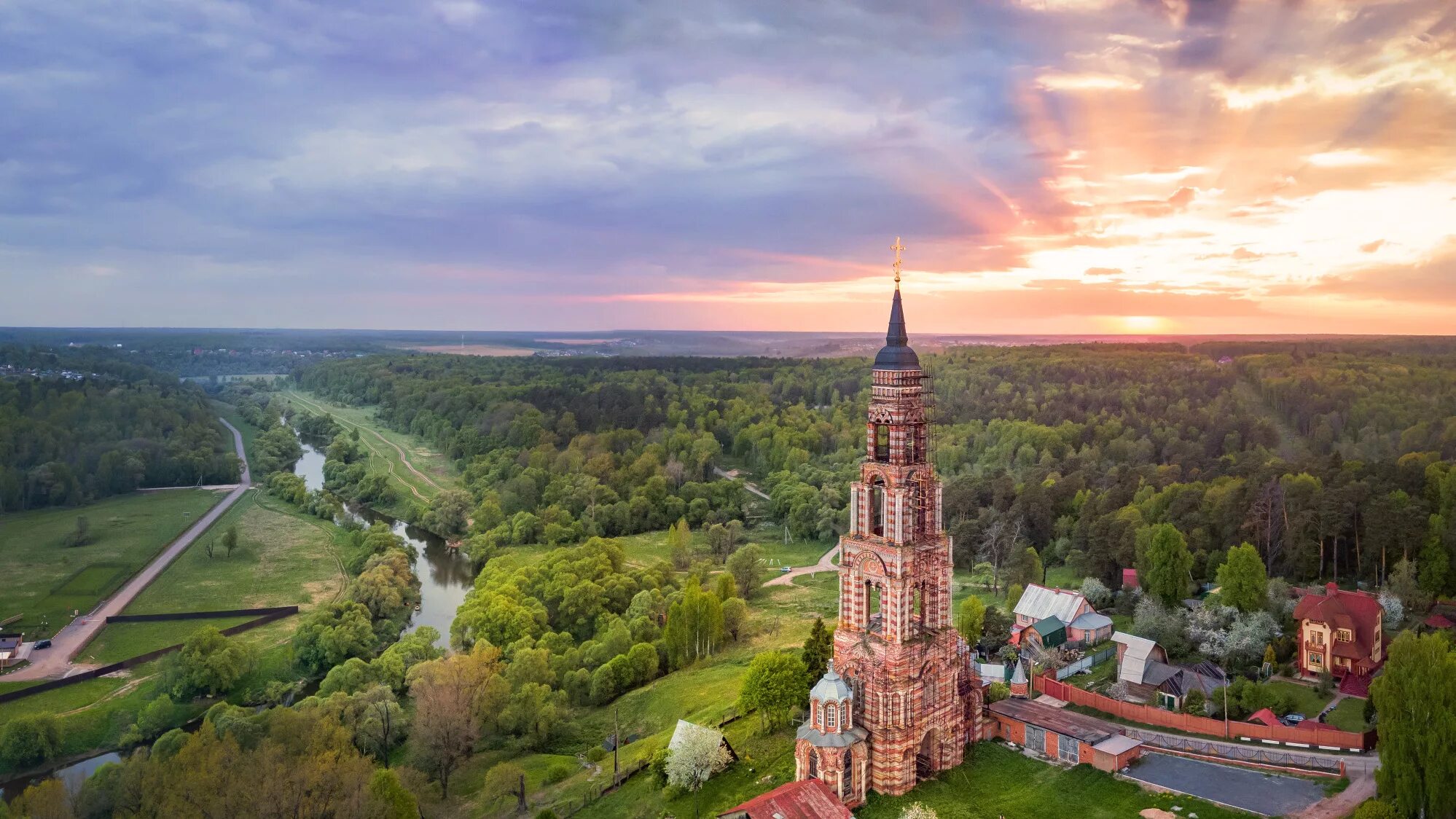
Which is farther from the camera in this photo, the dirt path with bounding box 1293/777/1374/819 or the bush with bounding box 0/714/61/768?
the bush with bounding box 0/714/61/768

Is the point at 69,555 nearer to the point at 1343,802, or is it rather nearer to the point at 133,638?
the point at 133,638

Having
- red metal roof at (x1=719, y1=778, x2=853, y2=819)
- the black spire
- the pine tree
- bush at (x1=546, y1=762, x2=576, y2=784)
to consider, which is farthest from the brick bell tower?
bush at (x1=546, y1=762, x2=576, y2=784)

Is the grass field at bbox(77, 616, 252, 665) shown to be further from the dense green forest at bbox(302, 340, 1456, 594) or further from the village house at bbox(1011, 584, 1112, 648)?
the village house at bbox(1011, 584, 1112, 648)

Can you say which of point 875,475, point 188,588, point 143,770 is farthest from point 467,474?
point 875,475

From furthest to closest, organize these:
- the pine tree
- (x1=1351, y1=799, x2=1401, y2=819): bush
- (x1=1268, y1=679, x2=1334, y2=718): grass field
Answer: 1. (x1=1268, y1=679, x2=1334, y2=718): grass field
2. the pine tree
3. (x1=1351, y1=799, x2=1401, y2=819): bush

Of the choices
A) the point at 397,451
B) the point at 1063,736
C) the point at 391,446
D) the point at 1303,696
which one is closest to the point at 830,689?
the point at 1063,736

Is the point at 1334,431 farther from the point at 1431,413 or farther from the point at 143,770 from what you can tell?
the point at 143,770
